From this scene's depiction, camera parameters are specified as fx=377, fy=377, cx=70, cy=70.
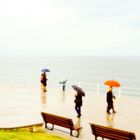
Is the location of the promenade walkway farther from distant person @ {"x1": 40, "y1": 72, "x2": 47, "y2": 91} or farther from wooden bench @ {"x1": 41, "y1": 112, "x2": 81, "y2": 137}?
distant person @ {"x1": 40, "y1": 72, "x2": 47, "y2": 91}

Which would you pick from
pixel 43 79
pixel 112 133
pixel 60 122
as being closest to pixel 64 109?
pixel 60 122

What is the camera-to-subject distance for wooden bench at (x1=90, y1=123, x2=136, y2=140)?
1288 cm

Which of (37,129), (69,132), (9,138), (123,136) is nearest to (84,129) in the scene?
(69,132)

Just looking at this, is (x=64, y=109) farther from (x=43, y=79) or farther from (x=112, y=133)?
(x=43, y=79)

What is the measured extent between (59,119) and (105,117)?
13.7ft

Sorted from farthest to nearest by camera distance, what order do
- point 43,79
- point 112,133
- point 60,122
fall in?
point 43,79 → point 60,122 → point 112,133

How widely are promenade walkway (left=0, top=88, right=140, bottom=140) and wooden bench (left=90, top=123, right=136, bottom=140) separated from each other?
731mm

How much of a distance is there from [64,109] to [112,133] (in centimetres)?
788

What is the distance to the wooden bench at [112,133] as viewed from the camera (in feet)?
42.3

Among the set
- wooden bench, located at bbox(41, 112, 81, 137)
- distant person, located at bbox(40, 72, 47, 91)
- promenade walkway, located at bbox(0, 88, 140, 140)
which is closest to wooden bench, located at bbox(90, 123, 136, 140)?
promenade walkway, located at bbox(0, 88, 140, 140)

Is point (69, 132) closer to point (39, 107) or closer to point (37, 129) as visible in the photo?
point (37, 129)

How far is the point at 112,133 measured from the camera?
13.4 metres

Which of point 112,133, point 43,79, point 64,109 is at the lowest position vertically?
point 64,109

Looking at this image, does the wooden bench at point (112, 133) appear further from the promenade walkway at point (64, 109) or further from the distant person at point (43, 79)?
the distant person at point (43, 79)
